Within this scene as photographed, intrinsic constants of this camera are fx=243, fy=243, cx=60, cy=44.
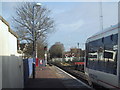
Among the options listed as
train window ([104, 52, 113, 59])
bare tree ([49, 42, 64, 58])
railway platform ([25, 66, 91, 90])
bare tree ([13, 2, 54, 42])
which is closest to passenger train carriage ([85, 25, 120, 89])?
train window ([104, 52, 113, 59])

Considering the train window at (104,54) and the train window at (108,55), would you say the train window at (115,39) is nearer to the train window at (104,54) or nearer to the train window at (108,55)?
the train window at (104,54)

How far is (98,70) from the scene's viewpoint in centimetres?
984

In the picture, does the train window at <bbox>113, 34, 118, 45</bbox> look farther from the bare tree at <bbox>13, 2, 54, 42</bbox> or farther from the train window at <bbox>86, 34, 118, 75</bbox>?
the bare tree at <bbox>13, 2, 54, 42</bbox>

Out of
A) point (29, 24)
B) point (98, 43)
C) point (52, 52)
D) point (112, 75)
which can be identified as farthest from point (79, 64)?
point (52, 52)

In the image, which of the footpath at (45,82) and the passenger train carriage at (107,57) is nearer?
the passenger train carriage at (107,57)

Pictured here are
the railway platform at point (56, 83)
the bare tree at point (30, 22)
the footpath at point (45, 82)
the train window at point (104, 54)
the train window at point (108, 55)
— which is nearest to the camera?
the train window at point (104, 54)

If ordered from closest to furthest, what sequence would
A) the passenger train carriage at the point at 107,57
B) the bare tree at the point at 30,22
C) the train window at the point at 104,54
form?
the passenger train carriage at the point at 107,57
the train window at the point at 104,54
the bare tree at the point at 30,22

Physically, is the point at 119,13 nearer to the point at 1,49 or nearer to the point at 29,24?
the point at 1,49

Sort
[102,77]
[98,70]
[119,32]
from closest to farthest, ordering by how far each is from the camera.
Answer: [119,32]
[102,77]
[98,70]

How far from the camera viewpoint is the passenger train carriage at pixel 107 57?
7.38 metres

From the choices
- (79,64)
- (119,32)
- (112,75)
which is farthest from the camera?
(79,64)

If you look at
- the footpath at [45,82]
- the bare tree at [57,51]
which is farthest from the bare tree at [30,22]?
the bare tree at [57,51]

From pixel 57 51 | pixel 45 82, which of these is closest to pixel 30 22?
pixel 45 82

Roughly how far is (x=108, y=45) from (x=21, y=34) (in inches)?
1260
